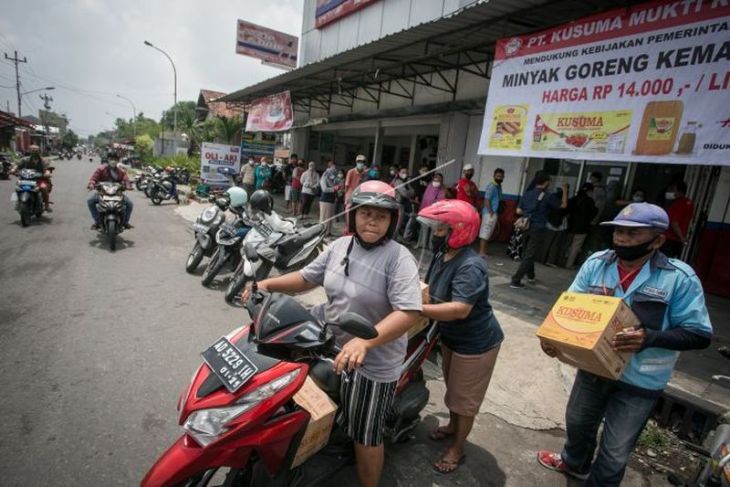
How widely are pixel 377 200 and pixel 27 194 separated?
9.06 metres

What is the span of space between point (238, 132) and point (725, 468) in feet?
74.7

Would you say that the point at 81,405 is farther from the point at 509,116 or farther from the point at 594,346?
the point at 509,116

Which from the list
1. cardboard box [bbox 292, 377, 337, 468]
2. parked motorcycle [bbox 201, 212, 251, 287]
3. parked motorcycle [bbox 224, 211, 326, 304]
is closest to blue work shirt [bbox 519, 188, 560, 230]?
parked motorcycle [bbox 224, 211, 326, 304]

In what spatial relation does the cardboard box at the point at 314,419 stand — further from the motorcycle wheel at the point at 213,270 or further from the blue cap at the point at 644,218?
the motorcycle wheel at the point at 213,270

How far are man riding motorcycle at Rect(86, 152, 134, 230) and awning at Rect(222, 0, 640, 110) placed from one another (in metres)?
5.06

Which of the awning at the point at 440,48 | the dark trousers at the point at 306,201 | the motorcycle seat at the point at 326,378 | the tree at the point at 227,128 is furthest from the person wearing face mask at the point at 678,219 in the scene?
the tree at the point at 227,128

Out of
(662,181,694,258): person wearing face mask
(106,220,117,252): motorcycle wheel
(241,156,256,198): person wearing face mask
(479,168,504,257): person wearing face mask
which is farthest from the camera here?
(241,156,256,198): person wearing face mask

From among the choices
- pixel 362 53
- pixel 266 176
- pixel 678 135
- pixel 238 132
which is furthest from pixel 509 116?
pixel 238 132

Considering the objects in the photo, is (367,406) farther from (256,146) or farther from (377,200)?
(256,146)

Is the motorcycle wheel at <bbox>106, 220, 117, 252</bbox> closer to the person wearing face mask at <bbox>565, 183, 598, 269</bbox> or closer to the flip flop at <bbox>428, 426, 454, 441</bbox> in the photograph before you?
the flip flop at <bbox>428, 426, 454, 441</bbox>

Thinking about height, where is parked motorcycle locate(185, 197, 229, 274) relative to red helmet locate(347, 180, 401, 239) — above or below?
below

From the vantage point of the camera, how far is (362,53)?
326 inches

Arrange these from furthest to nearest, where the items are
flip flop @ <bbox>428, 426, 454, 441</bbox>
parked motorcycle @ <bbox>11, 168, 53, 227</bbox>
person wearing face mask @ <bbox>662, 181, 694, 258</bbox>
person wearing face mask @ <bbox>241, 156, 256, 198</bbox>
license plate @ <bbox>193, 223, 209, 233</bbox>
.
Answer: person wearing face mask @ <bbox>241, 156, 256, 198</bbox> → parked motorcycle @ <bbox>11, 168, 53, 227</bbox> → license plate @ <bbox>193, 223, 209, 233</bbox> → person wearing face mask @ <bbox>662, 181, 694, 258</bbox> → flip flop @ <bbox>428, 426, 454, 441</bbox>

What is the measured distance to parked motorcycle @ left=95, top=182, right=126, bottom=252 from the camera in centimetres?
684
